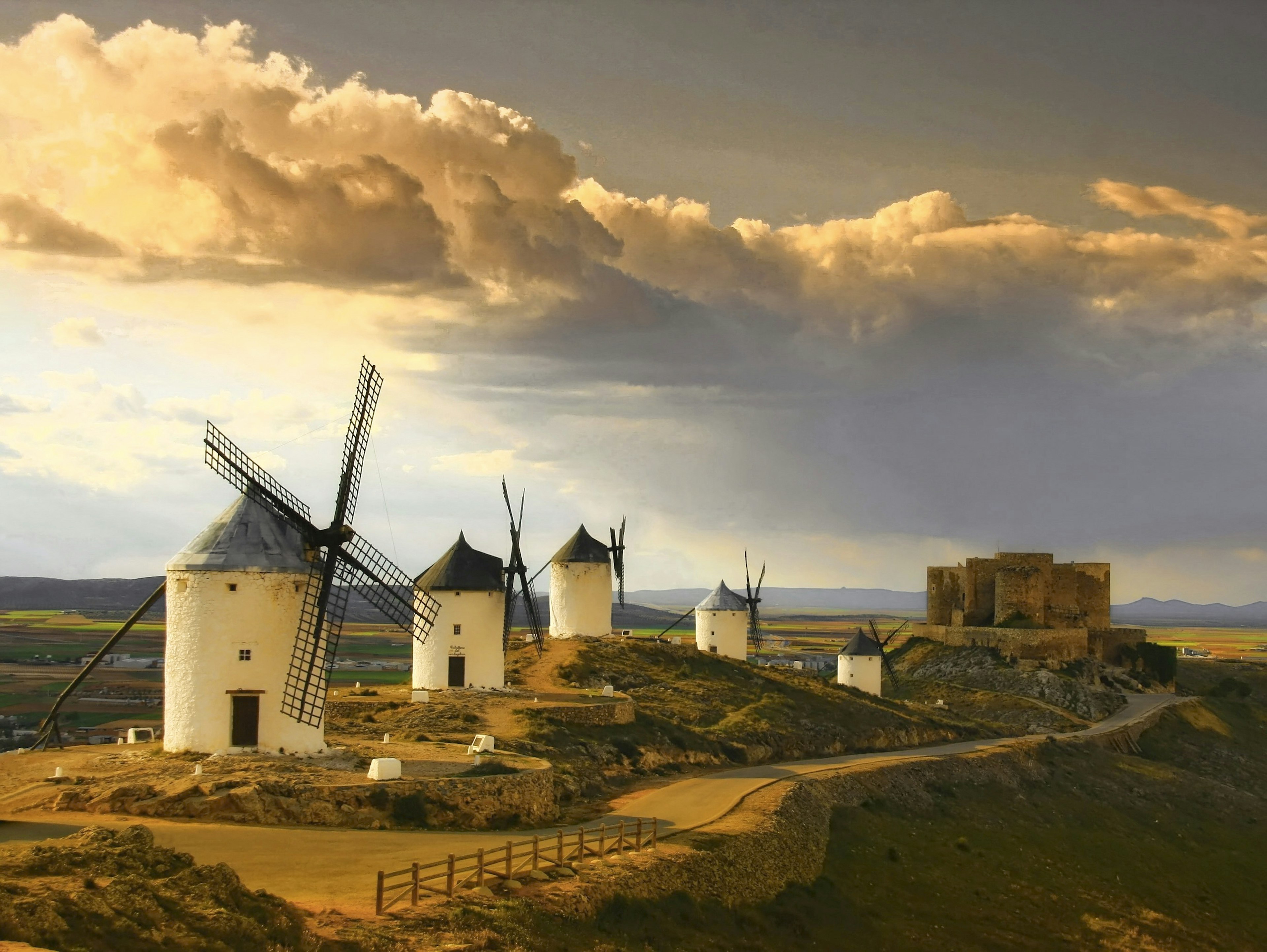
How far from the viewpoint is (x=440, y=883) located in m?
22.7

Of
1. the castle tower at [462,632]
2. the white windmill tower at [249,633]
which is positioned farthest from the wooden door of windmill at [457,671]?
the white windmill tower at [249,633]

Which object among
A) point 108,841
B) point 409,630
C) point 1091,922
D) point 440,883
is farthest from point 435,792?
point 1091,922

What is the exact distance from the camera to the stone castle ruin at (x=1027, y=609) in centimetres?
7950

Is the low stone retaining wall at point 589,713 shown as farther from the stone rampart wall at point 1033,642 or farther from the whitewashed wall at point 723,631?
the stone rampart wall at point 1033,642

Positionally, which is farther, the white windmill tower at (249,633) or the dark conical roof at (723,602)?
the dark conical roof at (723,602)

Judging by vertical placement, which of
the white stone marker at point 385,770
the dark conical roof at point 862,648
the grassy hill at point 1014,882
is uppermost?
the dark conical roof at point 862,648

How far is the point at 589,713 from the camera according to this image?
1769 inches

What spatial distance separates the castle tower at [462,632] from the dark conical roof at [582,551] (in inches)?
543

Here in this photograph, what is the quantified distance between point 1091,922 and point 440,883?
842 inches

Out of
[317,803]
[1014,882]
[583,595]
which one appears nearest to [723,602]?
[583,595]

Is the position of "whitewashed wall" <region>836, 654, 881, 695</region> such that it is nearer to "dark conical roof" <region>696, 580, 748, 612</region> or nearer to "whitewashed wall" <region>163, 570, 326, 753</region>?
"dark conical roof" <region>696, 580, 748, 612</region>

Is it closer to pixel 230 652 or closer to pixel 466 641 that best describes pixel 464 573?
pixel 466 641

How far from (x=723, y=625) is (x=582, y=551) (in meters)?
11.3

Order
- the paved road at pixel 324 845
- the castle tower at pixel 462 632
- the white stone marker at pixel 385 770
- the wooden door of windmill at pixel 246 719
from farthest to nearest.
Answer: the castle tower at pixel 462 632 < the wooden door of windmill at pixel 246 719 < the white stone marker at pixel 385 770 < the paved road at pixel 324 845
